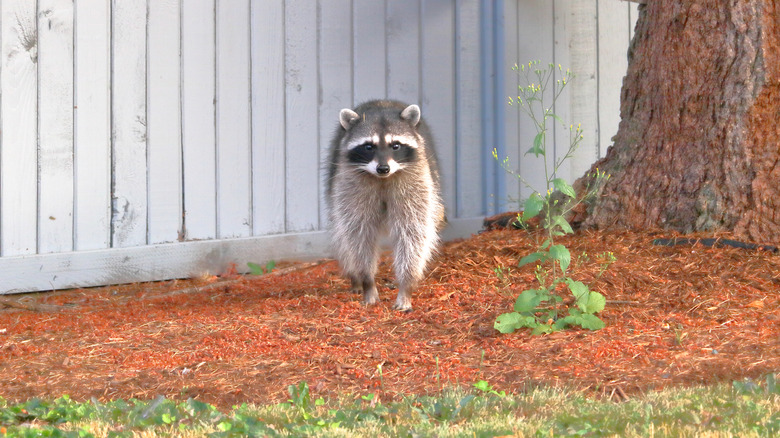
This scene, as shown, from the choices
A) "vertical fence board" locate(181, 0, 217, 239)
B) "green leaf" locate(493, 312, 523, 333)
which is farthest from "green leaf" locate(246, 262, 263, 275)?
"green leaf" locate(493, 312, 523, 333)

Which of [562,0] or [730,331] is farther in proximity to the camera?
[562,0]

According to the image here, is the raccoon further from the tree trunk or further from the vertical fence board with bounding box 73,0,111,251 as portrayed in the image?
the vertical fence board with bounding box 73,0,111,251

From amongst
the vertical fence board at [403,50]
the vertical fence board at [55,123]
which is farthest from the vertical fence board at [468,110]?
the vertical fence board at [55,123]

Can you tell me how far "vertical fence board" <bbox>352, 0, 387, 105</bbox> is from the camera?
25.6 feet

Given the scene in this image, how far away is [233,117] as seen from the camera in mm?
7301

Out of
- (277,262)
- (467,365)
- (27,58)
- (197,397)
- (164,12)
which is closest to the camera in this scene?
(197,397)

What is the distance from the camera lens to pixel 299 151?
25.1 feet

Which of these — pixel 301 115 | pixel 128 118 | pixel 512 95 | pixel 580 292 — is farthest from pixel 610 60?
pixel 580 292

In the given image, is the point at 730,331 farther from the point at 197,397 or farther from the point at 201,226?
the point at 201,226

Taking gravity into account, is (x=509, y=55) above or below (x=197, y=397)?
above

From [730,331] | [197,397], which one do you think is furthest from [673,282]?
[197,397]

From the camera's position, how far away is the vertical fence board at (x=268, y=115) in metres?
7.37

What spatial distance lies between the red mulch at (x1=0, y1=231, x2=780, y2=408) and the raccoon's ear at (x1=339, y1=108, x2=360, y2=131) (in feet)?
3.79

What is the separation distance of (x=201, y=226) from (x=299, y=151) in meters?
1.03
